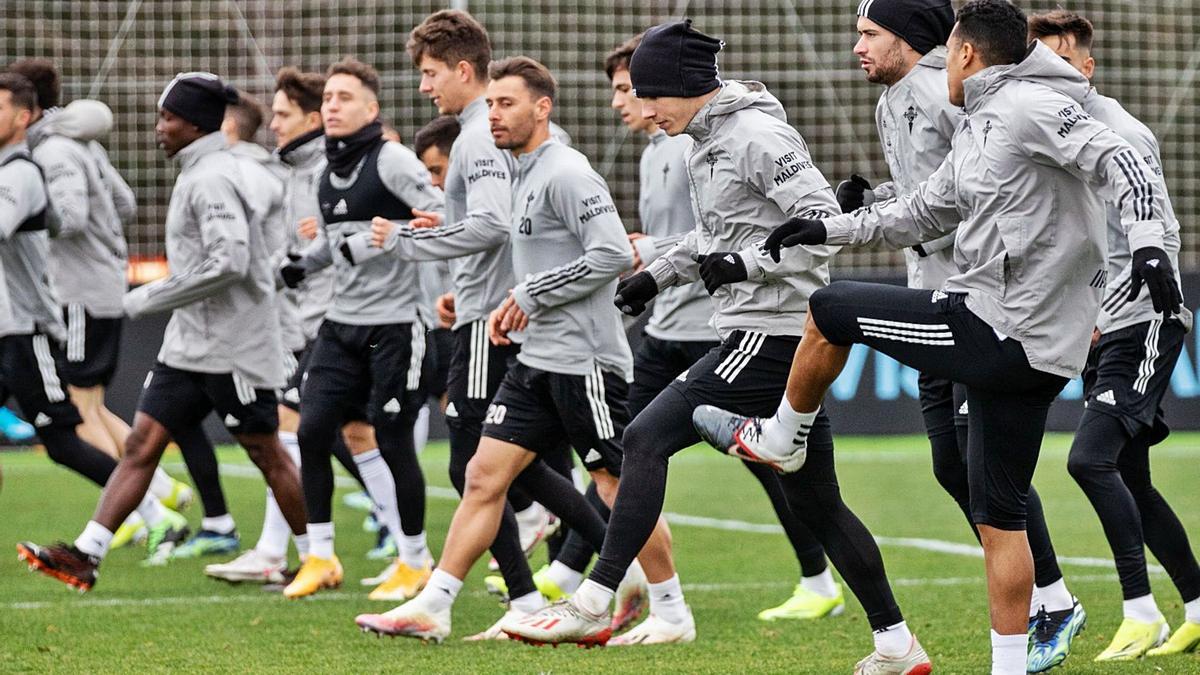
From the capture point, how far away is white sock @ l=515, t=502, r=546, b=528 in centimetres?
874

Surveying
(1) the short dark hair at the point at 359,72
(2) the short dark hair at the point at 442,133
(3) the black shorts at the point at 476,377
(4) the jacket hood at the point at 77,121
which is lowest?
(3) the black shorts at the point at 476,377

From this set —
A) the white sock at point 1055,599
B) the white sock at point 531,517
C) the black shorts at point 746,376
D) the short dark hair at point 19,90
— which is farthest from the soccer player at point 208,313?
the white sock at point 1055,599

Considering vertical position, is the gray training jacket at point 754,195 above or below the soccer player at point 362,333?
above

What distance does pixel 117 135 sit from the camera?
1986cm

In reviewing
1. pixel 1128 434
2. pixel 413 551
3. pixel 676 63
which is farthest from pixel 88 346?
pixel 1128 434

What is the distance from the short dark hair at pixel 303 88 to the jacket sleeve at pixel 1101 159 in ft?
16.8

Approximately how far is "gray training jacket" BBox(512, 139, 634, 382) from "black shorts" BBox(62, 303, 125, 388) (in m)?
4.33

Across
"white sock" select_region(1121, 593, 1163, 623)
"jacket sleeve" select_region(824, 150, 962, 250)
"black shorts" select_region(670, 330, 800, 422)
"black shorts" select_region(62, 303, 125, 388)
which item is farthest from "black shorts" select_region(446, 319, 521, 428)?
"black shorts" select_region(62, 303, 125, 388)

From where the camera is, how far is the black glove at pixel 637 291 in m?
5.39

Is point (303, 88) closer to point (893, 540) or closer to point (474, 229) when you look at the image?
point (474, 229)

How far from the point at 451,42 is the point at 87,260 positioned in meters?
3.79

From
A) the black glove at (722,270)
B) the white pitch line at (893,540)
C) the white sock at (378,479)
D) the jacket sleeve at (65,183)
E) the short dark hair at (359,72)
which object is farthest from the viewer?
the jacket sleeve at (65,183)

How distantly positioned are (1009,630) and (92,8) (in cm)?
1735

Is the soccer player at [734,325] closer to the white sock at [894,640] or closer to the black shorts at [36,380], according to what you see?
the white sock at [894,640]
